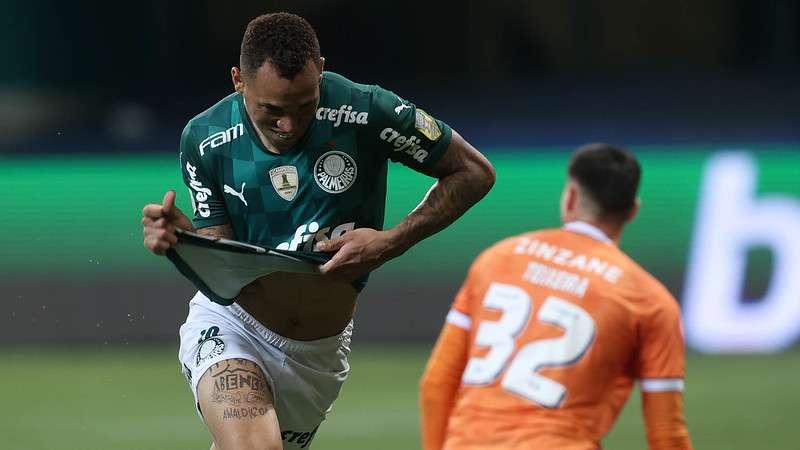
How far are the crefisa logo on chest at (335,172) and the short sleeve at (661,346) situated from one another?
5.50 ft

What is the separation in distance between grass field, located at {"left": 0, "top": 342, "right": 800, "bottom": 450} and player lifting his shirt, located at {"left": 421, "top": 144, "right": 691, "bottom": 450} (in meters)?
4.52

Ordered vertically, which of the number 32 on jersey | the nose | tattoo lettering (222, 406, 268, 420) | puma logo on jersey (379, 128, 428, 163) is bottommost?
tattoo lettering (222, 406, 268, 420)

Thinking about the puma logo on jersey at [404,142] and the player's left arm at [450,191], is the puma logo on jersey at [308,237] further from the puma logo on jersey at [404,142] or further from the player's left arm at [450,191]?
the puma logo on jersey at [404,142]

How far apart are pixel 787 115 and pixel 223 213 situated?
8.70 metres

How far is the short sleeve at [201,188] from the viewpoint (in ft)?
18.6

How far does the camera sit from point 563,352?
4359 mm

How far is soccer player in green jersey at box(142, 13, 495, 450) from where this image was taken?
5.38 m

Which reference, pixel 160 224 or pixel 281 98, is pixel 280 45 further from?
pixel 160 224

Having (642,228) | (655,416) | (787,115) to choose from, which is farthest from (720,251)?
(655,416)

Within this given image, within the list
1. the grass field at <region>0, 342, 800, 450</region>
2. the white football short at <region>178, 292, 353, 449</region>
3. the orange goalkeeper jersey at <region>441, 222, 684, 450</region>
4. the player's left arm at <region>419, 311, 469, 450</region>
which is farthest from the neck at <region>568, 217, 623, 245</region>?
the grass field at <region>0, 342, 800, 450</region>

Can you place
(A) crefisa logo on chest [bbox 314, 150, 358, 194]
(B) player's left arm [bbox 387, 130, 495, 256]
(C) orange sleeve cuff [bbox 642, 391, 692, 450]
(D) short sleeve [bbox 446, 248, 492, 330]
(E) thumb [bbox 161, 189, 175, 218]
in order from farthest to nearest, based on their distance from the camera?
(B) player's left arm [bbox 387, 130, 495, 256] → (A) crefisa logo on chest [bbox 314, 150, 358, 194] → (E) thumb [bbox 161, 189, 175, 218] → (D) short sleeve [bbox 446, 248, 492, 330] → (C) orange sleeve cuff [bbox 642, 391, 692, 450]

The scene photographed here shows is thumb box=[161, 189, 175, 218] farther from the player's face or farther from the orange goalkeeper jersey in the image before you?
the orange goalkeeper jersey

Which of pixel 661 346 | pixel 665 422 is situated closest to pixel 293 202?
pixel 661 346

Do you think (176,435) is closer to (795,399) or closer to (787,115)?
(795,399)
